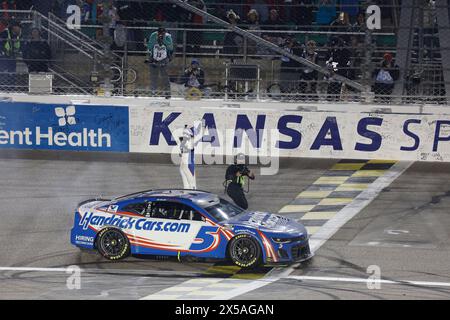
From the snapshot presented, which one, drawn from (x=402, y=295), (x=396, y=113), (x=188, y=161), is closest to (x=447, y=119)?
(x=396, y=113)

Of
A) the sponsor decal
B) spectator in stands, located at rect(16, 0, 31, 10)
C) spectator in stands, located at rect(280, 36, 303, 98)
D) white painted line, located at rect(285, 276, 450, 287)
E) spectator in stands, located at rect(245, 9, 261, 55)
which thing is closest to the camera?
white painted line, located at rect(285, 276, 450, 287)

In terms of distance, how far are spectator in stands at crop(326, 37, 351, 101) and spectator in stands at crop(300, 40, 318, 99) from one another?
363mm

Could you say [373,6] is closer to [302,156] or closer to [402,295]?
[302,156]

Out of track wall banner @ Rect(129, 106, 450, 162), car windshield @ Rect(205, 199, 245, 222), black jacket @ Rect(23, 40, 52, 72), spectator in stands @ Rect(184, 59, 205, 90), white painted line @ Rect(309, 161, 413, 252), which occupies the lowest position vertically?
white painted line @ Rect(309, 161, 413, 252)

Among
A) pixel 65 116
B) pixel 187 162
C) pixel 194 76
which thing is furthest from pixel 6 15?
pixel 187 162

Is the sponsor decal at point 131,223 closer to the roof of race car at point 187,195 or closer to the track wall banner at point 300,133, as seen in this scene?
the roof of race car at point 187,195

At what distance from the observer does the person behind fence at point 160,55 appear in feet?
72.9

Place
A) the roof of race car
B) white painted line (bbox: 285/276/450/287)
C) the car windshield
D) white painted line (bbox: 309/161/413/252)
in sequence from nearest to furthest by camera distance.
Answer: white painted line (bbox: 285/276/450/287), the car windshield, the roof of race car, white painted line (bbox: 309/161/413/252)

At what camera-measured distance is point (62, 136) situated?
21.9 meters

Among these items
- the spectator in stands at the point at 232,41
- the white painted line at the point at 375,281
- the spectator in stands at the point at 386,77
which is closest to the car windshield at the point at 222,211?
the white painted line at the point at 375,281

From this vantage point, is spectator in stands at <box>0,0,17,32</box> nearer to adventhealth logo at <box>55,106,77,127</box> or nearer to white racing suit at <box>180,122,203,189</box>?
adventhealth logo at <box>55,106,77,127</box>

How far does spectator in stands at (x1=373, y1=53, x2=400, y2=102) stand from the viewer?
71.2ft

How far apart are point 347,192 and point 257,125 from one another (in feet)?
9.87

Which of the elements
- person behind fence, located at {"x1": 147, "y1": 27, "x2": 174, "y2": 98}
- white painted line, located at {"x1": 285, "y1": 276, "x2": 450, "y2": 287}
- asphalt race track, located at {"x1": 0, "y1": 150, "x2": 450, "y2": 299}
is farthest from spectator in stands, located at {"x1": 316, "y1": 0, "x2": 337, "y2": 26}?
white painted line, located at {"x1": 285, "y1": 276, "x2": 450, "y2": 287}
